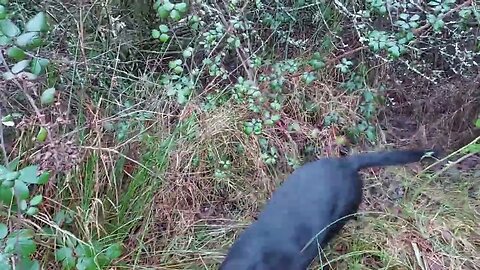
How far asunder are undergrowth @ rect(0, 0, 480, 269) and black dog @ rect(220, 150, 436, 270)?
6.3 inches

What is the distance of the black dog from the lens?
200cm

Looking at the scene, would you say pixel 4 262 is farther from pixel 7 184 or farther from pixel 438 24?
pixel 438 24

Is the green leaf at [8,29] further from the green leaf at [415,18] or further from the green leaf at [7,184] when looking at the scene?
the green leaf at [415,18]

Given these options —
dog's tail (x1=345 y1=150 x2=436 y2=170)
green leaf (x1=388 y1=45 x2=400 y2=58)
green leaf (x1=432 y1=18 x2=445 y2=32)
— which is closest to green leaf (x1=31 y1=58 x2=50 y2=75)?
dog's tail (x1=345 y1=150 x2=436 y2=170)

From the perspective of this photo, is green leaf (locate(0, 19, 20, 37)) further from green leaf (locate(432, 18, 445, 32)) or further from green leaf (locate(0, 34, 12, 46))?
green leaf (locate(432, 18, 445, 32))

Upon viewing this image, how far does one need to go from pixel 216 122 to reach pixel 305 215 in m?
0.64

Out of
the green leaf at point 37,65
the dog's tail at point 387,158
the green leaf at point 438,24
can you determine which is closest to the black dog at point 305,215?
the dog's tail at point 387,158

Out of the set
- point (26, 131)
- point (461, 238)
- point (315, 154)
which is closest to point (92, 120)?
point (26, 131)

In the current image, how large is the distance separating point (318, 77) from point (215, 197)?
722mm

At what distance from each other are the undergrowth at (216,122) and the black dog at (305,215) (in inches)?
6.3

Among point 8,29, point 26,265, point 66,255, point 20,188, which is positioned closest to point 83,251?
point 66,255

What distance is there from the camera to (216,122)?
8.48 ft

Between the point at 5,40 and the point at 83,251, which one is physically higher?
the point at 5,40

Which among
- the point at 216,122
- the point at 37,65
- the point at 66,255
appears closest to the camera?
the point at 37,65
